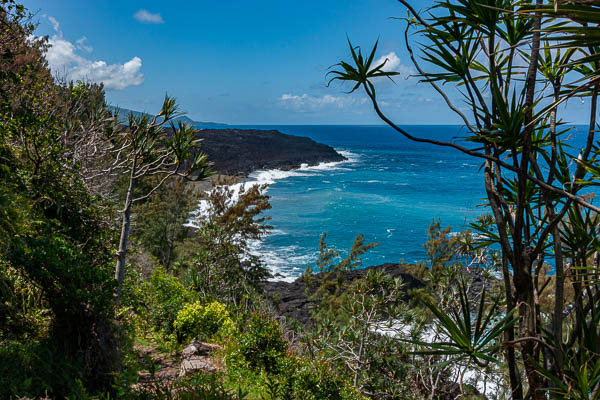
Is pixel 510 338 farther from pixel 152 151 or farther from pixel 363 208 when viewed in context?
pixel 363 208

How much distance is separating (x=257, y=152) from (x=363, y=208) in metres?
33.9

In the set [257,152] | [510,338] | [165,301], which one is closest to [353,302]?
[165,301]

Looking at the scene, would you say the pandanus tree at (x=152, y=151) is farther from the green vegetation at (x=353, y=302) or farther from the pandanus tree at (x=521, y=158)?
the pandanus tree at (x=521, y=158)

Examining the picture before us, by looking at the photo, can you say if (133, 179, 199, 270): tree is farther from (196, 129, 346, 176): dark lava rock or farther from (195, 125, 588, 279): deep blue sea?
(196, 129, 346, 176): dark lava rock

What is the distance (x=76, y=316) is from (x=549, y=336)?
3.89 m

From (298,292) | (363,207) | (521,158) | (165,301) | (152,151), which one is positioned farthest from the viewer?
(363,207)

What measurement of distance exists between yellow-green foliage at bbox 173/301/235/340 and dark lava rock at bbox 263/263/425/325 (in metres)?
10.0

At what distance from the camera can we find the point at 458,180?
57.6 metres

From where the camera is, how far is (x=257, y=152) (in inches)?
2724

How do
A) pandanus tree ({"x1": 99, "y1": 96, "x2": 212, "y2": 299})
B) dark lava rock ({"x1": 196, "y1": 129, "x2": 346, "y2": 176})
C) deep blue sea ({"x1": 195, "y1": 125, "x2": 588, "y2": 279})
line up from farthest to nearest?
1. dark lava rock ({"x1": 196, "y1": 129, "x2": 346, "y2": 176})
2. deep blue sea ({"x1": 195, "y1": 125, "x2": 588, "y2": 279})
3. pandanus tree ({"x1": 99, "y1": 96, "x2": 212, "y2": 299})

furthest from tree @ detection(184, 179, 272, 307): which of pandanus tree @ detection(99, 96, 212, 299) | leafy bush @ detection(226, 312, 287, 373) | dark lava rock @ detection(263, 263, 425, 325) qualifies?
dark lava rock @ detection(263, 263, 425, 325)

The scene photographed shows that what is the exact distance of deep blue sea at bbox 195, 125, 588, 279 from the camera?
2737 cm

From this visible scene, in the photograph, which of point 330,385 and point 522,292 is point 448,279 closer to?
point 330,385

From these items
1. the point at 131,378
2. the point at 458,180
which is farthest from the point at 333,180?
the point at 131,378
